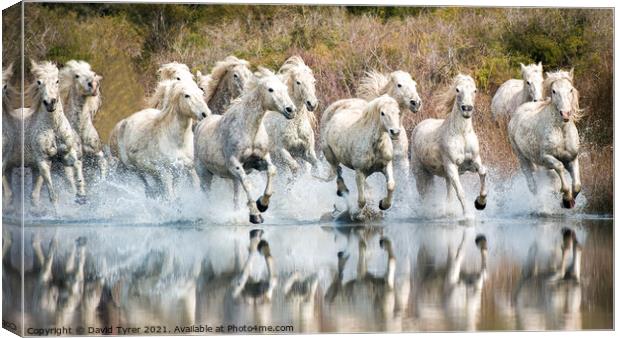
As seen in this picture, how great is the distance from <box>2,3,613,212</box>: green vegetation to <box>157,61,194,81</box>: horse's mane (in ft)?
0.18

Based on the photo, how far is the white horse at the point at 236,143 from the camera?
17000 millimetres

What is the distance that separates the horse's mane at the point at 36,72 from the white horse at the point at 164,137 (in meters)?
1.04

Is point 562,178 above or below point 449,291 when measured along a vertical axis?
above

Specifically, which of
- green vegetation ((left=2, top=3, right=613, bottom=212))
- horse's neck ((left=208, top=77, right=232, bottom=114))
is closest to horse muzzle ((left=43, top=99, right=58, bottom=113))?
green vegetation ((left=2, top=3, right=613, bottom=212))

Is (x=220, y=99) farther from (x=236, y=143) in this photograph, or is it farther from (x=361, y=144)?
(x=361, y=144)

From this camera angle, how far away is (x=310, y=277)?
52.5ft

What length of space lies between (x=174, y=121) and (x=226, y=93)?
0.55 m

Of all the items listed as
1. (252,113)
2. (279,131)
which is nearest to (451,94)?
(279,131)

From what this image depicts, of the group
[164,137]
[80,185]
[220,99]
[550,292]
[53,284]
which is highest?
[220,99]

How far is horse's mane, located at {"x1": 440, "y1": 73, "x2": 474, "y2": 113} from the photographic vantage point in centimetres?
1733

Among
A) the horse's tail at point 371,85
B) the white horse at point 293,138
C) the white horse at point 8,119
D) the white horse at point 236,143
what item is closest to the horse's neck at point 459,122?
the horse's tail at point 371,85

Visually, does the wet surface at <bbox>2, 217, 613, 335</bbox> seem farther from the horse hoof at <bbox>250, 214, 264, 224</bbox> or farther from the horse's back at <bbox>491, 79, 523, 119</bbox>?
→ the horse's back at <bbox>491, 79, 523, 119</bbox>

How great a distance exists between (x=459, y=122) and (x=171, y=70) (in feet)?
9.29

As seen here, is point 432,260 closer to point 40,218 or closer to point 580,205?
point 580,205
